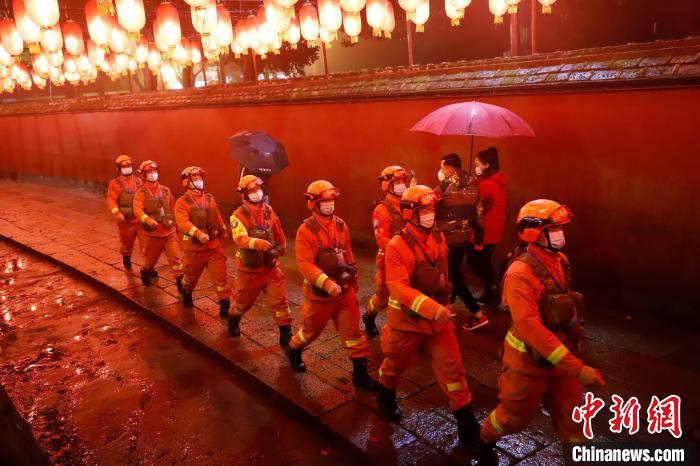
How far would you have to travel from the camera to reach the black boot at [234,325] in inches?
261

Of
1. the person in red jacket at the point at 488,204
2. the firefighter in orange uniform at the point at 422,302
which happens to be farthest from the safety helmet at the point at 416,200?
the person in red jacket at the point at 488,204

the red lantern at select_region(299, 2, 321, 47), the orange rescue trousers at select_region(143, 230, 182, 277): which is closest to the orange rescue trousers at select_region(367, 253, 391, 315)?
the orange rescue trousers at select_region(143, 230, 182, 277)

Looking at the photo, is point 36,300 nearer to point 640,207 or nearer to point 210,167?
point 210,167

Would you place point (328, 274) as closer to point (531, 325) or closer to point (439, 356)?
point (439, 356)

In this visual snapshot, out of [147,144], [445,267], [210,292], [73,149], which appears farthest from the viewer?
[73,149]

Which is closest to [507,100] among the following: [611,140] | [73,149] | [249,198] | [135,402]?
[611,140]

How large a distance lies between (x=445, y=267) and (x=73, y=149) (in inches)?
716

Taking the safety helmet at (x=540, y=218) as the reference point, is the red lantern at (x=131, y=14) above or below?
above

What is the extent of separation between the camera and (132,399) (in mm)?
5719

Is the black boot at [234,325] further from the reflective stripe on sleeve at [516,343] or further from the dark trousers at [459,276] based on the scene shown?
the reflective stripe on sleeve at [516,343]

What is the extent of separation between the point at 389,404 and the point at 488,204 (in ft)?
9.95

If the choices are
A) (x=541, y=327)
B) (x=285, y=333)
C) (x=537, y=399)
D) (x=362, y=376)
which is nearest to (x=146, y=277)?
(x=285, y=333)

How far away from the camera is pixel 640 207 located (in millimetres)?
6406

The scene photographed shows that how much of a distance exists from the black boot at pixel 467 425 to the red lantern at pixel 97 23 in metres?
9.12
